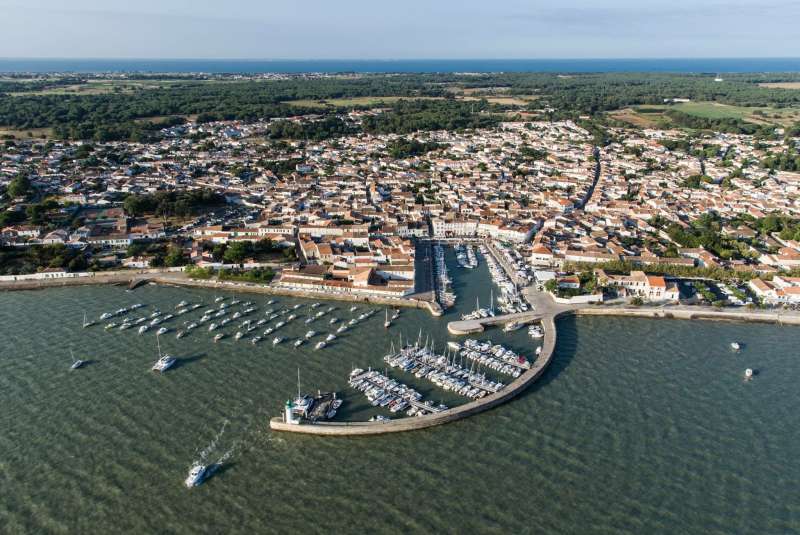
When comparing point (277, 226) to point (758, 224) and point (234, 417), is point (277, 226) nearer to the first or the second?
point (234, 417)

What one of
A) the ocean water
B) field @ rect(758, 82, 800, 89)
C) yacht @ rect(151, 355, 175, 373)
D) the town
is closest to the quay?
the ocean water

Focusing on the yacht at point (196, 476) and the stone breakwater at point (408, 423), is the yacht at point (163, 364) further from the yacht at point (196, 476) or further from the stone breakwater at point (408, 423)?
the yacht at point (196, 476)

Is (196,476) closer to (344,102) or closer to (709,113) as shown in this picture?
(709,113)

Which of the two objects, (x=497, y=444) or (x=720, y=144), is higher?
(x=720, y=144)

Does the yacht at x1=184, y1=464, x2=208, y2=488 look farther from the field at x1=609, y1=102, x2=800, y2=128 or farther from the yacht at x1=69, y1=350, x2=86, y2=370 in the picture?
the field at x1=609, y1=102, x2=800, y2=128

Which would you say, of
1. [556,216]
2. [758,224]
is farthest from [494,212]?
[758,224]

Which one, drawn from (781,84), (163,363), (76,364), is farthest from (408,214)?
(781,84)
